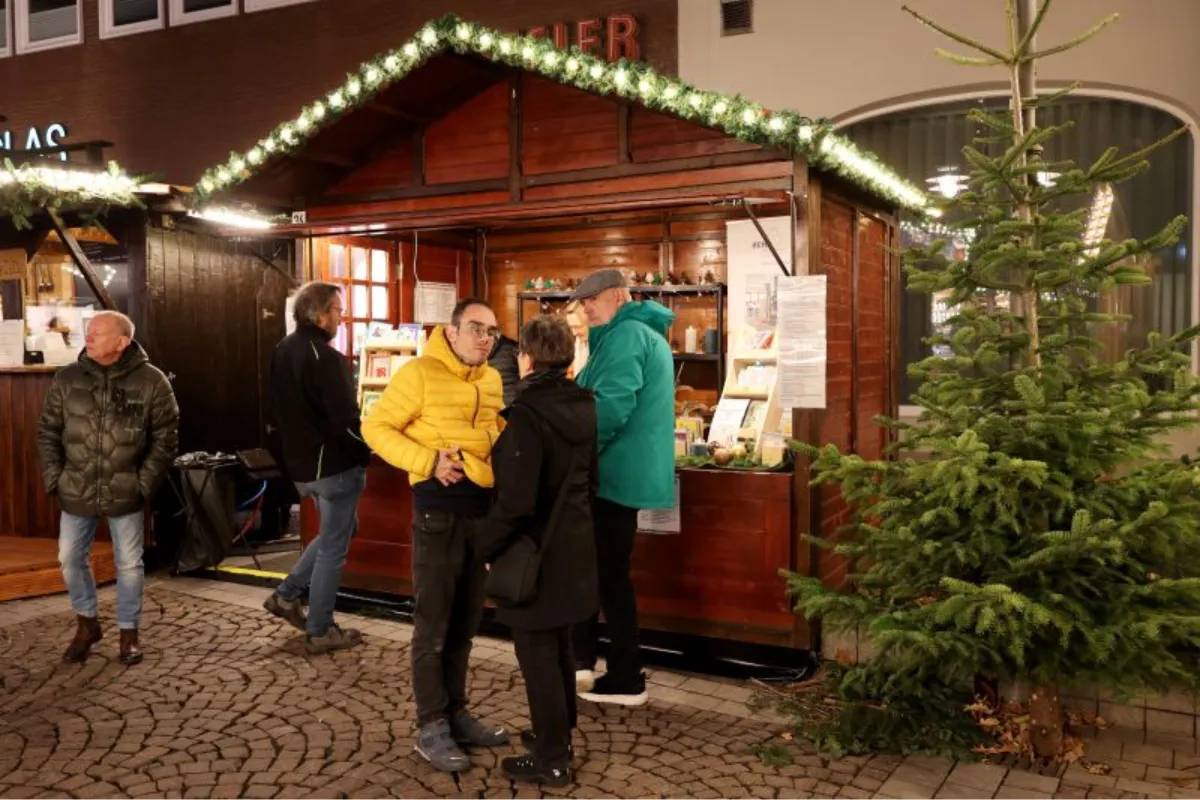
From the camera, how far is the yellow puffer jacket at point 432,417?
167 inches

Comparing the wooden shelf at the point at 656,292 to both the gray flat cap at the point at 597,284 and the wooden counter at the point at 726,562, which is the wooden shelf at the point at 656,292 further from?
the gray flat cap at the point at 597,284

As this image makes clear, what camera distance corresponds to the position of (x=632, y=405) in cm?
492

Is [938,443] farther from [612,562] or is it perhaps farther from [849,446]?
[849,446]

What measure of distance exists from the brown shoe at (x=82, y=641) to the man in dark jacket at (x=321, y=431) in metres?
1.17

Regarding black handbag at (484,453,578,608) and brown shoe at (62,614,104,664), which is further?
brown shoe at (62,614,104,664)

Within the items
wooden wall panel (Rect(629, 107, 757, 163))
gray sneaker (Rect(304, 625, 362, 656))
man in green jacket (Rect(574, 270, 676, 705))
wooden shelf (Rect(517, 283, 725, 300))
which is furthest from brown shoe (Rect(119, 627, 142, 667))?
wooden shelf (Rect(517, 283, 725, 300))

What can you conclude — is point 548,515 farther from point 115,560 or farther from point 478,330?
point 115,560

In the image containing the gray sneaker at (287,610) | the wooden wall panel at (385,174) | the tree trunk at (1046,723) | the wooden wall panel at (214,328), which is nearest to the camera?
the tree trunk at (1046,723)

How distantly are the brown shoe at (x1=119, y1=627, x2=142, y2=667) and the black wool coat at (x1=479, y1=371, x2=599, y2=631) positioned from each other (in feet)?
9.36

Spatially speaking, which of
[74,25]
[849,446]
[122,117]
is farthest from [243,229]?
[74,25]

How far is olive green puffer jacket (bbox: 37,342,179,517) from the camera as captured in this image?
5637mm

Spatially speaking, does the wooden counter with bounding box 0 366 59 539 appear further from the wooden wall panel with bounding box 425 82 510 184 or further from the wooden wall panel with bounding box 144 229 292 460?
the wooden wall panel with bounding box 425 82 510 184

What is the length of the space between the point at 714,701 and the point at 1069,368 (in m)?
2.34

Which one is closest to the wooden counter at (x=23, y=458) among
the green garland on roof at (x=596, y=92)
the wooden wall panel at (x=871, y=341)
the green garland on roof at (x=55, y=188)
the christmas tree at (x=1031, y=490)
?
the green garland on roof at (x=55, y=188)
